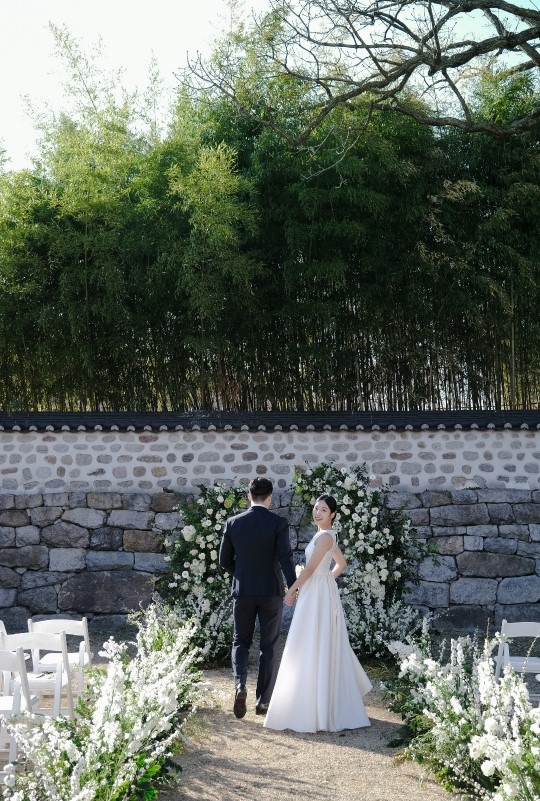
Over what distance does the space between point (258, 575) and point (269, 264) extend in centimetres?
430

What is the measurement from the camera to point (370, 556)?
7.22 metres

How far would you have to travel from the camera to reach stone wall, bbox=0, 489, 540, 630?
8.53 m

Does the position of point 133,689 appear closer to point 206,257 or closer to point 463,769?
point 463,769

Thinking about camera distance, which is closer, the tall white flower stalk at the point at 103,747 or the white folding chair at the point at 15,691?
the tall white flower stalk at the point at 103,747

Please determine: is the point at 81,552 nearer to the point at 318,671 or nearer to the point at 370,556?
the point at 370,556

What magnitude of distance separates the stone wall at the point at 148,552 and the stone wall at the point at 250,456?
0.11 meters

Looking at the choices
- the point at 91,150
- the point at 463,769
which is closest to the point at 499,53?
the point at 91,150

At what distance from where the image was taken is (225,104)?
906 cm

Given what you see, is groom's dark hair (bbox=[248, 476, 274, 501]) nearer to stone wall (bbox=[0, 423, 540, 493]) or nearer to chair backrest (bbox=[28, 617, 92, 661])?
chair backrest (bbox=[28, 617, 92, 661])

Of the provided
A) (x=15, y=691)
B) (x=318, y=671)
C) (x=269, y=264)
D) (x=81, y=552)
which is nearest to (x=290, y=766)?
(x=318, y=671)

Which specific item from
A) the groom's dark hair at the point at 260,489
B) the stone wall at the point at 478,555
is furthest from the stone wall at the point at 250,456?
the groom's dark hair at the point at 260,489

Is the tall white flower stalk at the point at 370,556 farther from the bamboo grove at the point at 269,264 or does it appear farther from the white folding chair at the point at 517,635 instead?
the bamboo grove at the point at 269,264

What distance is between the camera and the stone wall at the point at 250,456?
8.70 m

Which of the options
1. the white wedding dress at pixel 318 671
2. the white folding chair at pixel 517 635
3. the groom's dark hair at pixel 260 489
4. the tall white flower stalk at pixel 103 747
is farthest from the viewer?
the groom's dark hair at pixel 260 489
